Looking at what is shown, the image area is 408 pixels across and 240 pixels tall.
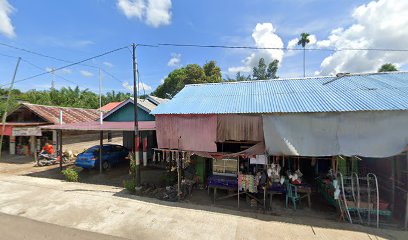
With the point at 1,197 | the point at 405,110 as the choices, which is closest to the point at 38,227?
the point at 1,197

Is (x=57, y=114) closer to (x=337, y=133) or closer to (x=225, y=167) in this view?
(x=225, y=167)

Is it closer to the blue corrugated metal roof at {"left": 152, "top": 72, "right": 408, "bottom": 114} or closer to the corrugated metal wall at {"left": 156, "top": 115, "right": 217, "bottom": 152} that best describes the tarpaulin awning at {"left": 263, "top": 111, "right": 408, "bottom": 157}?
the blue corrugated metal roof at {"left": 152, "top": 72, "right": 408, "bottom": 114}

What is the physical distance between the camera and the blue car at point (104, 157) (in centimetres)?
1324

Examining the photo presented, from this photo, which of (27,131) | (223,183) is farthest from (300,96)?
(27,131)

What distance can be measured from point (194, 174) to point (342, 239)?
6.39 metres

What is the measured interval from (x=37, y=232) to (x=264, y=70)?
53.9 m

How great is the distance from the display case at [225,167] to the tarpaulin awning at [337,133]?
7.51 feet

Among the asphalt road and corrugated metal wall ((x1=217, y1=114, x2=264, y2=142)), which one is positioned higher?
corrugated metal wall ((x1=217, y1=114, x2=264, y2=142))

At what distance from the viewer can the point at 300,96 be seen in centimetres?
898

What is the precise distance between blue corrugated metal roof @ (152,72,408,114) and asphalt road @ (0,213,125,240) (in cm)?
521

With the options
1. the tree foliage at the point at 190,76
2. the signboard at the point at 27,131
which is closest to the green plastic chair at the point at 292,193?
the signboard at the point at 27,131

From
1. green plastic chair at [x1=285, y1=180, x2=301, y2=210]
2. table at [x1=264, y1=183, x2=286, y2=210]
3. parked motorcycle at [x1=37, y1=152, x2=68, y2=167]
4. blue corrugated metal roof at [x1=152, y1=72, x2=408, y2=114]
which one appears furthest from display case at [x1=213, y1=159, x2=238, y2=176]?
parked motorcycle at [x1=37, y1=152, x2=68, y2=167]

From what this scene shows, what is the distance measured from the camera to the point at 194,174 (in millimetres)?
10695

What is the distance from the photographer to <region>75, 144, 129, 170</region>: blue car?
13236 millimetres
